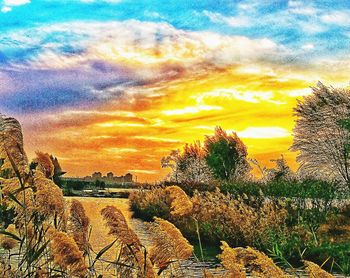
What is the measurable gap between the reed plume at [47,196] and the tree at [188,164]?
3535cm

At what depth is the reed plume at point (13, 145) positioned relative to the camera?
3910 mm

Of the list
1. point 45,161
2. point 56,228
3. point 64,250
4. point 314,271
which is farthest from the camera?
point 45,161

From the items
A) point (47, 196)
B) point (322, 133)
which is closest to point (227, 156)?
point (322, 133)

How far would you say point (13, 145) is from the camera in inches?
155

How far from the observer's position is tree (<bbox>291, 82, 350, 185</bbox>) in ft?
63.2

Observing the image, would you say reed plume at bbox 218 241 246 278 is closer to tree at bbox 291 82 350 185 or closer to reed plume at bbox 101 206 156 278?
reed plume at bbox 101 206 156 278

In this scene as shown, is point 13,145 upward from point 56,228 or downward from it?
upward

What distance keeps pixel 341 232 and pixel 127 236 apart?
1134 cm

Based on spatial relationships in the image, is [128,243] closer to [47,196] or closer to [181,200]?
[47,196]

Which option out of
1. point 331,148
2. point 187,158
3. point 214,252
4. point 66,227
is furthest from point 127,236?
point 187,158

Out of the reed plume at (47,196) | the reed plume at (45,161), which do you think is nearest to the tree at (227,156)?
the reed plume at (45,161)

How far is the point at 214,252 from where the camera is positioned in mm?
12469

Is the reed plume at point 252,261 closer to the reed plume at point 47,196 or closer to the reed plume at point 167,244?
the reed plume at point 167,244

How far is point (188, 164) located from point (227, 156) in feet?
14.6
